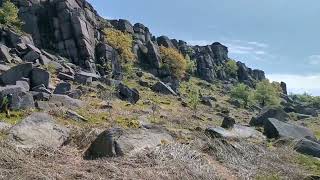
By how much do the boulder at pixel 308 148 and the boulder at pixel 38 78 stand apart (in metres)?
25.6

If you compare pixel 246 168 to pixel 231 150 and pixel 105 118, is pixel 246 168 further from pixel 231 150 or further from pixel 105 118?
pixel 105 118

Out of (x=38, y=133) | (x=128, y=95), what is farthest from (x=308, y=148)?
(x=128, y=95)

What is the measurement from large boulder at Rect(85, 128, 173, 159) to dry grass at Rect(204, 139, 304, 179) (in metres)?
3.53

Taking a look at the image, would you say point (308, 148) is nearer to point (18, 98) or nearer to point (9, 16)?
point (18, 98)

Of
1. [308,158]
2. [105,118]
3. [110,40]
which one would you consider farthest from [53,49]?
[308,158]

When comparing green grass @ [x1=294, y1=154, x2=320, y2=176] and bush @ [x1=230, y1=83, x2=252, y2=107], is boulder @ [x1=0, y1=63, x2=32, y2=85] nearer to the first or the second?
green grass @ [x1=294, y1=154, x2=320, y2=176]

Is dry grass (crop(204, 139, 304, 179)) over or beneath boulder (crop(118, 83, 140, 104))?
over

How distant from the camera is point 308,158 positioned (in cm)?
2594

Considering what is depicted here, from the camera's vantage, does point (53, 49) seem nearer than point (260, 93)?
Yes

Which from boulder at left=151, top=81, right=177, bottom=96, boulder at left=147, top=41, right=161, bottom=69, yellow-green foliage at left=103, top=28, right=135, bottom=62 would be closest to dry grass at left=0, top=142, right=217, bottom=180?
boulder at left=151, top=81, right=177, bottom=96

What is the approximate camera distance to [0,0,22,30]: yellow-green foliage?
9700 centimetres

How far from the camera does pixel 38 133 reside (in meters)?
19.6

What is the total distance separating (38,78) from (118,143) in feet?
93.7

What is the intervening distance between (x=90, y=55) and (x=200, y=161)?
83246 mm
